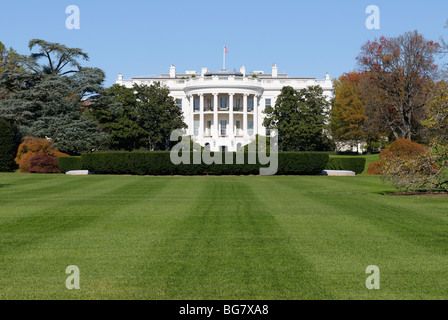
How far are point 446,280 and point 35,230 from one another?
29.1 feet

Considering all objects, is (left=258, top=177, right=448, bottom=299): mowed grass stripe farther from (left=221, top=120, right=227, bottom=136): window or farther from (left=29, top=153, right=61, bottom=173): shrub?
(left=221, top=120, right=227, bottom=136): window

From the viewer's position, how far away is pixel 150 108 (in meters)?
61.2

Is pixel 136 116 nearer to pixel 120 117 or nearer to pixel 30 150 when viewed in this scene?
pixel 120 117

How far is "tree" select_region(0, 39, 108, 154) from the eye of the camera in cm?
4965

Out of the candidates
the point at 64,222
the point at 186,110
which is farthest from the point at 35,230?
the point at 186,110

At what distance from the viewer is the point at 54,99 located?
51.7 metres

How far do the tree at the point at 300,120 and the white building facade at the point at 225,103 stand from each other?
8.04 metres

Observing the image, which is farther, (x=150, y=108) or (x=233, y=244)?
(x=150, y=108)

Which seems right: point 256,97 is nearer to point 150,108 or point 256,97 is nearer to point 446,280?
point 150,108

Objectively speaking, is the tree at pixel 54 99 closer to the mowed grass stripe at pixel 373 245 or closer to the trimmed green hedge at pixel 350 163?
the trimmed green hedge at pixel 350 163

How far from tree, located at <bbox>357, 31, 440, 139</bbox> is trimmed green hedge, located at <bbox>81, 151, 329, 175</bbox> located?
18.0 meters

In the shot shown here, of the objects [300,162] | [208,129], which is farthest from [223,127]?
[300,162]

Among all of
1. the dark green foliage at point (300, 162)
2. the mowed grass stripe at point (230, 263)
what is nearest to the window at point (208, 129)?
the dark green foliage at point (300, 162)

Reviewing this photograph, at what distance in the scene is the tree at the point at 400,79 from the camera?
5259 cm
